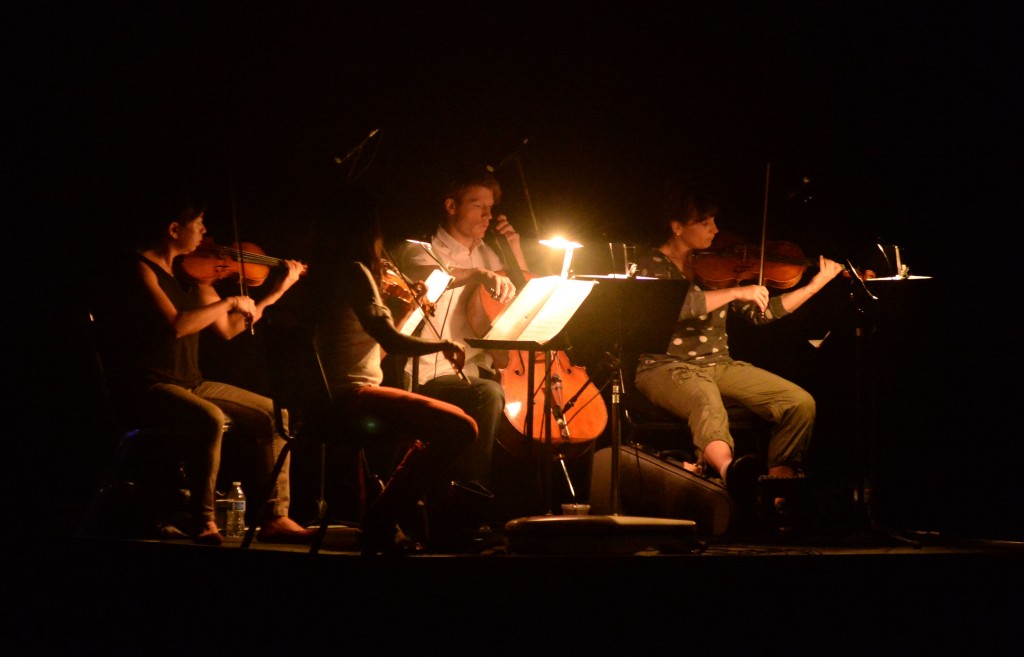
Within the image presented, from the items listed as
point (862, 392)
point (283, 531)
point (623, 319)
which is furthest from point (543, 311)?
point (862, 392)

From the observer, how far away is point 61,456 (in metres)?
4.39

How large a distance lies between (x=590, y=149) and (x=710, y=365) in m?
1.58

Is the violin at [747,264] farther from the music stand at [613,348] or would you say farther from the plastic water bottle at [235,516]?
the plastic water bottle at [235,516]

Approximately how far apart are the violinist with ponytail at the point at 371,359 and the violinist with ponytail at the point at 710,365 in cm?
135

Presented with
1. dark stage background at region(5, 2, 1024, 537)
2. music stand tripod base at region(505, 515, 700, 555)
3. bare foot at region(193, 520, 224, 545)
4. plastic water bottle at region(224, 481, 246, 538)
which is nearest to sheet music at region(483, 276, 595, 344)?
music stand tripod base at region(505, 515, 700, 555)

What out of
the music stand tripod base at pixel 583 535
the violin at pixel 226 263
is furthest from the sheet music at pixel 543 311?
the violin at pixel 226 263

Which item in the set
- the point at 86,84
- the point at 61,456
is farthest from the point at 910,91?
the point at 61,456

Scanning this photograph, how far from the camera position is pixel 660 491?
4105 millimetres

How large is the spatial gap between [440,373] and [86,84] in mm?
2220

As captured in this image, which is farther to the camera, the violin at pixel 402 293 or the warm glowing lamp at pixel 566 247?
the violin at pixel 402 293

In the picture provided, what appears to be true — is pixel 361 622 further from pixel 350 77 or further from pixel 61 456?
pixel 350 77

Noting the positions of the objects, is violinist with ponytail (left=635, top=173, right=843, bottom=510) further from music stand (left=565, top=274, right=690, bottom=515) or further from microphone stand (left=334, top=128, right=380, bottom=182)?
microphone stand (left=334, top=128, right=380, bottom=182)

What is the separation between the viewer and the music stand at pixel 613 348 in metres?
3.22

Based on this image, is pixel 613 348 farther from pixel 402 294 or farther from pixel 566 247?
pixel 402 294
